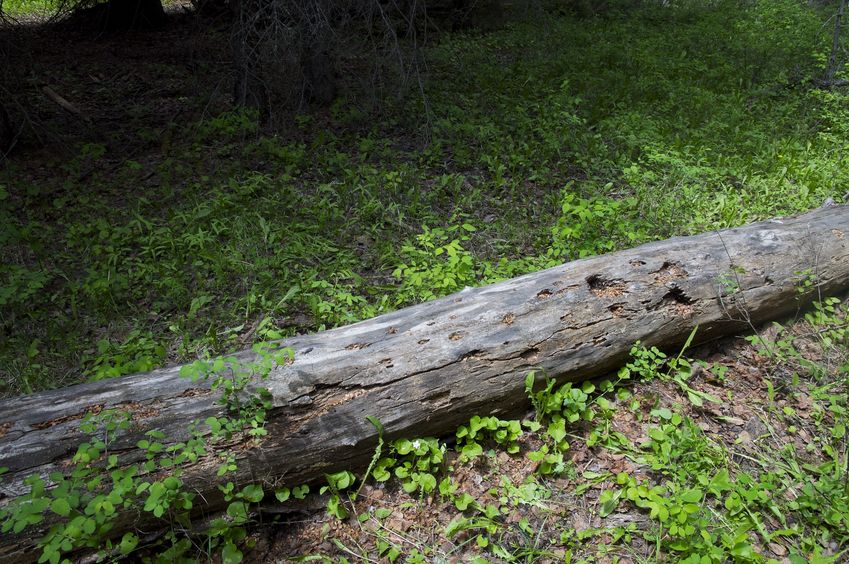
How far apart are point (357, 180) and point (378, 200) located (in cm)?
43

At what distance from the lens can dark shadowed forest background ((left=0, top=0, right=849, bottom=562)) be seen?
3.58 metres

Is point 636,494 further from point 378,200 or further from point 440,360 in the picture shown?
point 378,200

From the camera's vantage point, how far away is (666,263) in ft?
11.6

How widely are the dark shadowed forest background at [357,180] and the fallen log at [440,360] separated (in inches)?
11.5

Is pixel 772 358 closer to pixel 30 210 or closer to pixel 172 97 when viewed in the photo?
pixel 30 210

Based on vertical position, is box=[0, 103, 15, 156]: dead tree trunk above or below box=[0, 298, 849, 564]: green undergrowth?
above

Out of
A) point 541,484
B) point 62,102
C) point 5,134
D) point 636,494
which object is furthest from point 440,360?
point 62,102

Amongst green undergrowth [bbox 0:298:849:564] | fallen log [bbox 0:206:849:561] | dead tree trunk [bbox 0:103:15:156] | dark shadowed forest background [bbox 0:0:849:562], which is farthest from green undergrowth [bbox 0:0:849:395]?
green undergrowth [bbox 0:298:849:564]

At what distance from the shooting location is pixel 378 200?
213 inches

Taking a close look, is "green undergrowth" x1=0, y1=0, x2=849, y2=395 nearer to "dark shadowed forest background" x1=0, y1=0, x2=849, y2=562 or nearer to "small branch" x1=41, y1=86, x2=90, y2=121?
"dark shadowed forest background" x1=0, y1=0, x2=849, y2=562

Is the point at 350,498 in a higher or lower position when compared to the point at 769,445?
higher

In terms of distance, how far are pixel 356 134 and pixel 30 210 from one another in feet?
11.0

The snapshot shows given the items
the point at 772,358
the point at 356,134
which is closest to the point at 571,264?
the point at 772,358

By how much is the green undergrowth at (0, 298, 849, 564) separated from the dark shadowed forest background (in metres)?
0.03
